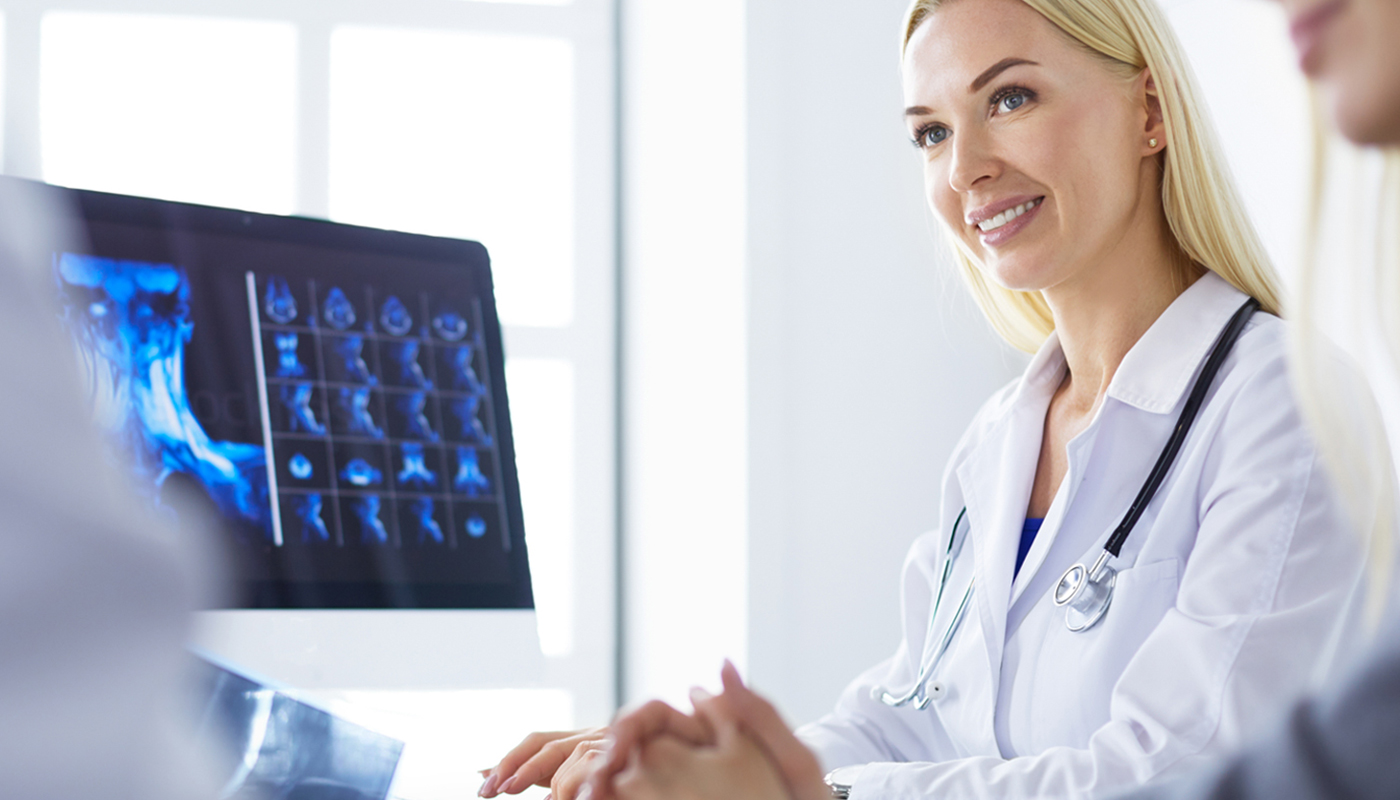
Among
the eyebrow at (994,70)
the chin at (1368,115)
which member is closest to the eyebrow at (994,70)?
the eyebrow at (994,70)

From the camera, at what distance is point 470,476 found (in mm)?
1104

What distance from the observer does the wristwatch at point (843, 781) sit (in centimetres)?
101

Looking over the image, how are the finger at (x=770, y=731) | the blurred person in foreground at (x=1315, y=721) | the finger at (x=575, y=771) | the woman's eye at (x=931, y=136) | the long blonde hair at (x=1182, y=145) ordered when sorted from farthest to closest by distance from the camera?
the woman's eye at (x=931, y=136) < the long blonde hair at (x=1182, y=145) < the finger at (x=575, y=771) < the finger at (x=770, y=731) < the blurred person in foreground at (x=1315, y=721)

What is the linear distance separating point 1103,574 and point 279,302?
2.53 ft

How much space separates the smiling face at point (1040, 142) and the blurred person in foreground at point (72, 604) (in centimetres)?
103

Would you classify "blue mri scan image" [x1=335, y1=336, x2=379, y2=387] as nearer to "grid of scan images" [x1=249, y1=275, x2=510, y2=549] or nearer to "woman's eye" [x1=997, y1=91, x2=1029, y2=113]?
"grid of scan images" [x1=249, y1=275, x2=510, y2=549]

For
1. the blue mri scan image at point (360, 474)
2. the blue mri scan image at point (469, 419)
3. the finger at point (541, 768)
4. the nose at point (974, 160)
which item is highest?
the nose at point (974, 160)

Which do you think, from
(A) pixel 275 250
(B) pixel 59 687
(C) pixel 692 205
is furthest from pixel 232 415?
(C) pixel 692 205

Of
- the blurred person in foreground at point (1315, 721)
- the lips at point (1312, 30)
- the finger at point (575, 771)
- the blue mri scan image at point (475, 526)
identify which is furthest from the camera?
the blue mri scan image at point (475, 526)

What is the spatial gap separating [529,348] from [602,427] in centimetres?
28

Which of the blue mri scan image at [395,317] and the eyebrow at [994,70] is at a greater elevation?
the eyebrow at [994,70]

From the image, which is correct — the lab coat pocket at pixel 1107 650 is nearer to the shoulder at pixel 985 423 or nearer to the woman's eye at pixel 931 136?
the shoulder at pixel 985 423

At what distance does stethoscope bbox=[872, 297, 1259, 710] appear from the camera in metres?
1.03

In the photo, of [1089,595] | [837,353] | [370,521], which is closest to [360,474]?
[370,521]
